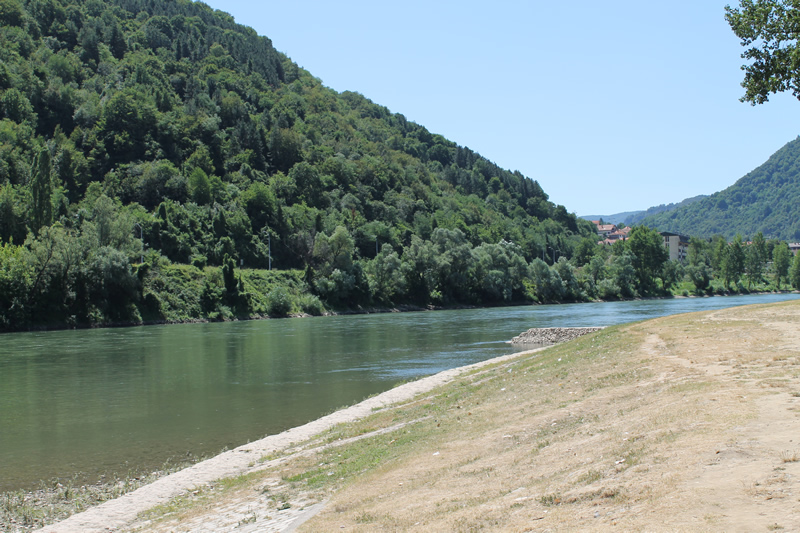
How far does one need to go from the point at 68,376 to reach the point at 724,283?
190 meters

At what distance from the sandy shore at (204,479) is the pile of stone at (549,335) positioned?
88.5 feet

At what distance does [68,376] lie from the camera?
39469 millimetres

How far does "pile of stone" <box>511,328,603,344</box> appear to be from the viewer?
50469 millimetres

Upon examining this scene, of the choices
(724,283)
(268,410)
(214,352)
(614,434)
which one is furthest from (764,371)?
(724,283)

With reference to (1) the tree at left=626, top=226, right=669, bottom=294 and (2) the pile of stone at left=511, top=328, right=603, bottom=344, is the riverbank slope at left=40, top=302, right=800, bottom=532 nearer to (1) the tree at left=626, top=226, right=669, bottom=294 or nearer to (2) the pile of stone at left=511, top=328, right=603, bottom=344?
(2) the pile of stone at left=511, top=328, right=603, bottom=344

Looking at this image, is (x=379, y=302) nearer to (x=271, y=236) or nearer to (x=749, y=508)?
(x=271, y=236)

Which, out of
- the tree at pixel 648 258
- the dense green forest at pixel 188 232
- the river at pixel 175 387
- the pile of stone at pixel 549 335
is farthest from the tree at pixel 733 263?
the pile of stone at pixel 549 335

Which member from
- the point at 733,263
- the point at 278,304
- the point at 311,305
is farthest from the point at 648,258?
the point at 278,304

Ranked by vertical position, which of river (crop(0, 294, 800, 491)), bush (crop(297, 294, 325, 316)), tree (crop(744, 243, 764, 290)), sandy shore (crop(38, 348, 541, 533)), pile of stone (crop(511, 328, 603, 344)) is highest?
tree (crop(744, 243, 764, 290))

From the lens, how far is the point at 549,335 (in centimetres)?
5169

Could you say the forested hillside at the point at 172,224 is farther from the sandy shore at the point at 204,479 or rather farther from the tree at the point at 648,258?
the sandy shore at the point at 204,479

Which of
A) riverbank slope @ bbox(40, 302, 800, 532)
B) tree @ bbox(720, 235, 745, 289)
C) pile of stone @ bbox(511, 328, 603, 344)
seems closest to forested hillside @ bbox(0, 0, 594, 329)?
pile of stone @ bbox(511, 328, 603, 344)

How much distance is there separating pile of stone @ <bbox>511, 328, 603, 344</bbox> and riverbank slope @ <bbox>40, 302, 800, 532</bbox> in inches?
1034

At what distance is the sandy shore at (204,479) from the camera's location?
534 inches
